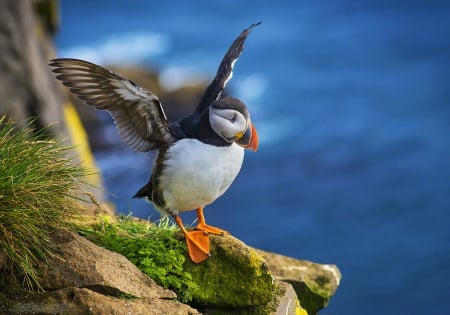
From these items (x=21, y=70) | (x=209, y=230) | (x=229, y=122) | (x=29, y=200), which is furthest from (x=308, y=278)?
(x=21, y=70)

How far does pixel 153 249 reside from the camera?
567 cm

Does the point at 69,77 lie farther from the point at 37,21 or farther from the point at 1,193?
the point at 37,21

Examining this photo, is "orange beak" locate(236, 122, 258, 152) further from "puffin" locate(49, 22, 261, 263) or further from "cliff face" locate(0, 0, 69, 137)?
"cliff face" locate(0, 0, 69, 137)

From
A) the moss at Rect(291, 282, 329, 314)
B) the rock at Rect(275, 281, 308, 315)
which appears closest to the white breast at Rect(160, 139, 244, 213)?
the rock at Rect(275, 281, 308, 315)

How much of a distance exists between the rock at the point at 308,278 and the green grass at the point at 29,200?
1.77m

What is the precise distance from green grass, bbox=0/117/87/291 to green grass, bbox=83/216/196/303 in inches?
14.5

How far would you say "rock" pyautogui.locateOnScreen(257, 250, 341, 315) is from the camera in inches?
254

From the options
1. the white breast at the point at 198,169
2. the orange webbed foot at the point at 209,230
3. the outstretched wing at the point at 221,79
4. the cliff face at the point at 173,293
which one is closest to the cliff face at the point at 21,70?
the outstretched wing at the point at 221,79

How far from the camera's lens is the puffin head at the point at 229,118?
213 inches

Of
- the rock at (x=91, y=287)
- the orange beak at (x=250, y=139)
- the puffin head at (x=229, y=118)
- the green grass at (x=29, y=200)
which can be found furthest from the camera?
the orange beak at (x=250, y=139)

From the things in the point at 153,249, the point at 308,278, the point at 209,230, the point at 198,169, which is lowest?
the point at 153,249

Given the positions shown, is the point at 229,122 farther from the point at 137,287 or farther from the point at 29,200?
the point at 29,200

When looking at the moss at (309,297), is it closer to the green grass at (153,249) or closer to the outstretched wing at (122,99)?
the green grass at (153,249)

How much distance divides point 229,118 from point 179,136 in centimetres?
43
